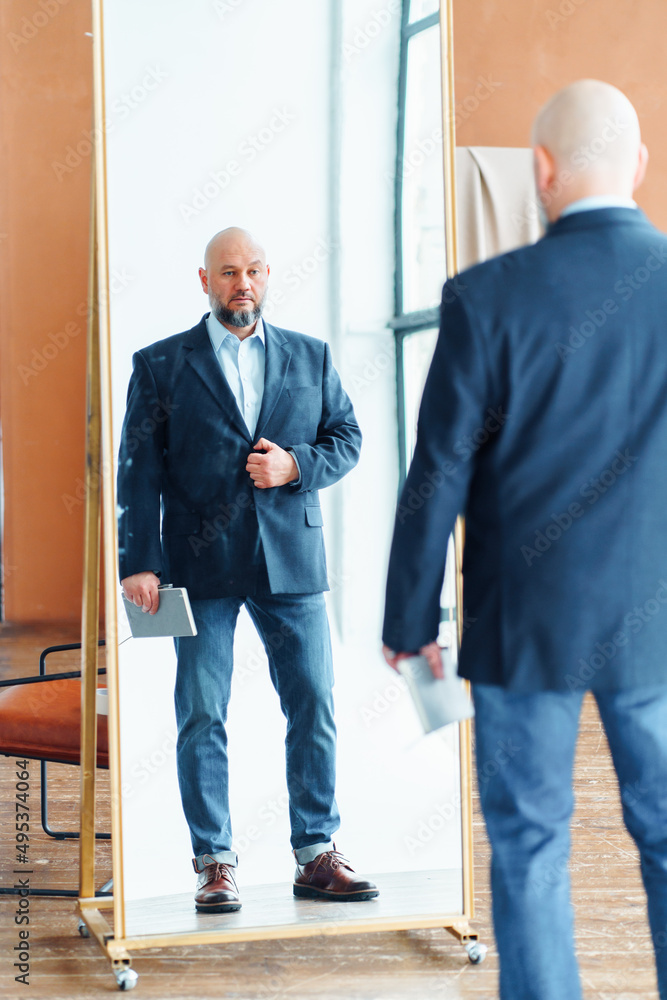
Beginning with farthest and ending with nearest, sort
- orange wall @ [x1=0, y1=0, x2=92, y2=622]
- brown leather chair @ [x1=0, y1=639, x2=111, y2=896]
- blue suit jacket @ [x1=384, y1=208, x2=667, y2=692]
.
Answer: orange wall @ [x1=0, y1=0, x2=92, y2=622] < brown leather chair @ [x1=0, y1=639, x2=111, y2=896] < blue suit jacket @ [x1=384, y1=208, x2=667, y2=692]

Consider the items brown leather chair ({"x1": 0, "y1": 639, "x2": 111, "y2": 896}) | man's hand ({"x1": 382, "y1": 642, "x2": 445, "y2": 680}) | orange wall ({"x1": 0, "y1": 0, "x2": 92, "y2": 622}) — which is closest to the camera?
man's hand ({"x1": 382, "y1": 642, "x2": 445, "y2": 680})

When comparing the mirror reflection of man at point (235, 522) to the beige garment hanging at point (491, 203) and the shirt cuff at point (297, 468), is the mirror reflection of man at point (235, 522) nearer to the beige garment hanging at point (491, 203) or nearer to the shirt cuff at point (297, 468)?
the shirt cuff at point (297, 468)

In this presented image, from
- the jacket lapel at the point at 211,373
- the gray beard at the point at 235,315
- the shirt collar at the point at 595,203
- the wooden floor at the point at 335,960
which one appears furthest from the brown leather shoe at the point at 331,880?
the shirt collar at the point at 595,203

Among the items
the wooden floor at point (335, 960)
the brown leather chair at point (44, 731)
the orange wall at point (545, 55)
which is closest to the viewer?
the wooden floor at point (335, 960)

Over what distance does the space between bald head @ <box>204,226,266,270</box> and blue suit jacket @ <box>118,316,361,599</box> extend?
0.44 ft

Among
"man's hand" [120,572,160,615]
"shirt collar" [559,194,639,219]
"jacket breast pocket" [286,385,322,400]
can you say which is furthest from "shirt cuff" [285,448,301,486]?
"shirt collar" [559,194,639,219]

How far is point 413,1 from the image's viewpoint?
6.83ft

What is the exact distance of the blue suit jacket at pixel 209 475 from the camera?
199 centimetres

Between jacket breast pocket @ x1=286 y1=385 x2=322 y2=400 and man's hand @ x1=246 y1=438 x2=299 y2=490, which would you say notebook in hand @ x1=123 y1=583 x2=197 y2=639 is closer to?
man's hand @ x1=246 y1=438 x2=299 y2=490

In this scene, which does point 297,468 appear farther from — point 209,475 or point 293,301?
point 293,301

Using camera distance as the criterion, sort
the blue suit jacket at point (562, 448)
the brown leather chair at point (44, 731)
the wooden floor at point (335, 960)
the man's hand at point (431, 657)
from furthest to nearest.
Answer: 1. the brown leather chair at point (44, 731)
2. the wooden floor at point (335, 960)
3. the man's hand at point (431, 657)
4. the blue suit jacket at point (562, 448)

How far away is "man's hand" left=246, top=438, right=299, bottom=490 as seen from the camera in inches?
79.2

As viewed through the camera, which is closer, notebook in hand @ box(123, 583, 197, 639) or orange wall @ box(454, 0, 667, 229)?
notebook in hand @ box(123, 583, 197, 639)

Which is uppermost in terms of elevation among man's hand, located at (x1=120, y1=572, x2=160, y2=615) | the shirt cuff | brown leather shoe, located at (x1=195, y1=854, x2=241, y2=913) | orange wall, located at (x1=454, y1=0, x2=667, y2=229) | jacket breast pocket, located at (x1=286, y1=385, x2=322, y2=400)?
orange wall, located at (x1=454, y1=0, x2=667, y2=229)
